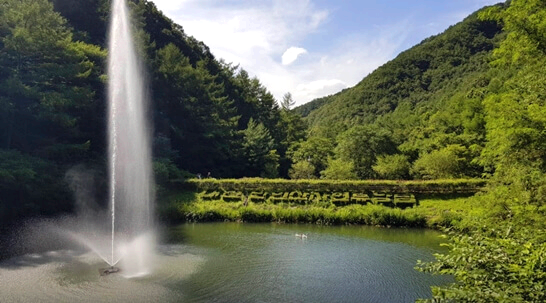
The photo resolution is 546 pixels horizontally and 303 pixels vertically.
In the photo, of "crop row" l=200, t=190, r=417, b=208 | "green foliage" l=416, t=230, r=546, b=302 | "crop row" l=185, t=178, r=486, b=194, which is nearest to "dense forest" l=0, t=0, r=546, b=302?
"green foliage" l=416, t=230, r=546, b=302

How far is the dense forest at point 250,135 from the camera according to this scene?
570 centimetres

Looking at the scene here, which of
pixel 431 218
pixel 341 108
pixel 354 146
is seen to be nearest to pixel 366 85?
pixel 341 108

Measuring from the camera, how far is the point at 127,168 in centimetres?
2667

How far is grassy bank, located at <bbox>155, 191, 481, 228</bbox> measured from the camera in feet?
72.3

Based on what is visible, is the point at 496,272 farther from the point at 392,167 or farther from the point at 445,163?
the point at 392,167

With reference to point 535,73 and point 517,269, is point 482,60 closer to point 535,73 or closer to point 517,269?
point 535,73

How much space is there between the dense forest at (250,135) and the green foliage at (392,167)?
108 mm

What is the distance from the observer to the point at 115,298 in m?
10.1

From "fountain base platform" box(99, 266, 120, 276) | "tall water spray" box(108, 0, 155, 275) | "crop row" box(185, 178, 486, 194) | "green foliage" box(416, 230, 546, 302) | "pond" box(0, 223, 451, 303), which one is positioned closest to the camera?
"green foliage" box(416, 230, 546, 302)

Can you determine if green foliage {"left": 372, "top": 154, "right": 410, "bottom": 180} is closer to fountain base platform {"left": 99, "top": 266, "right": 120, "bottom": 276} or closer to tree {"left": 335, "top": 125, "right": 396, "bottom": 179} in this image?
tree {"left": 335, "top": 125, "right": 396, "bottom": 179}

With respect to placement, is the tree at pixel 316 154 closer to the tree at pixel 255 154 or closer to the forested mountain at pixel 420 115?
the forested mountain at pixel 420 115

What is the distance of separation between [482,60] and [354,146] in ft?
155

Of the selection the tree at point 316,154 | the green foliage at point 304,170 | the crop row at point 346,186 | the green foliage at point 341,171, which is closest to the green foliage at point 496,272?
the crop row at point 346,186

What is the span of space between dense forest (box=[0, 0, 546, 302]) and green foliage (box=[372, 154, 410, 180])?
11cm
